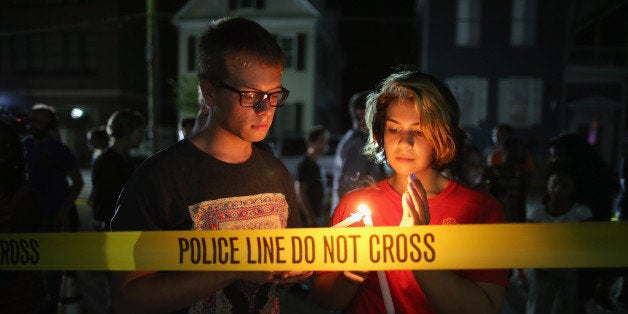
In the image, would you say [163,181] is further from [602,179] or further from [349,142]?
[602,179]

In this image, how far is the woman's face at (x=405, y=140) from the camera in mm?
1971

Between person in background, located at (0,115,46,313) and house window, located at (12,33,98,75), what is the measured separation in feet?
91.1

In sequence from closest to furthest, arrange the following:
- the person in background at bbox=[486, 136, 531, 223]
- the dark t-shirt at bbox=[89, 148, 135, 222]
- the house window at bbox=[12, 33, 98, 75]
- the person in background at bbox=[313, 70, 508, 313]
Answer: the person in background at bbox=[313, 70, 508, 313] < the dark t-shirt at bbox=[89, 148, 135, 222] < the person in background at bbox=[486, 136, 531, 223] < the house window at bbox=[12, 33, 98, 75]

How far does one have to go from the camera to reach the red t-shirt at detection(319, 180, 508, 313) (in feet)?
6.46

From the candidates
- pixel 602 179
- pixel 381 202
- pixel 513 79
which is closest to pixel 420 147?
pixel 381 202

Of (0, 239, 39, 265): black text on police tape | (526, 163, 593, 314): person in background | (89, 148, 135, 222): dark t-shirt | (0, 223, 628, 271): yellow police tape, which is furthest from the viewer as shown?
(89, 148, 135, 222): dark t-shirt

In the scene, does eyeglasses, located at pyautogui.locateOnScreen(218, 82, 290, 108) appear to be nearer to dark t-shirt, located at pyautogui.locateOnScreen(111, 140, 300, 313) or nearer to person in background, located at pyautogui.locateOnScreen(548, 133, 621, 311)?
dark t-shirt, located at pyautogui.locateOnScreen(111, 140, 300, 313)

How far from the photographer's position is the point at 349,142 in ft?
16.2

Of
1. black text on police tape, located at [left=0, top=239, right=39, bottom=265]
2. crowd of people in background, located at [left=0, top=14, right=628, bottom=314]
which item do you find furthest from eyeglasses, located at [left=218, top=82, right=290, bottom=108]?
black text on police tape, located at [left=0, top=239, right=39, bottom=265]

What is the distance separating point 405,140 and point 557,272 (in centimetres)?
285

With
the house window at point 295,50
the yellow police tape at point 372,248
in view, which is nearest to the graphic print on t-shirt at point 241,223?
the yellow police tape at point 372,248

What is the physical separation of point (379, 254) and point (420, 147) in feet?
1.65

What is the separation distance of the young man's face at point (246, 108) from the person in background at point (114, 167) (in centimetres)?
278

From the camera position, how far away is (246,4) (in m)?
25.3
